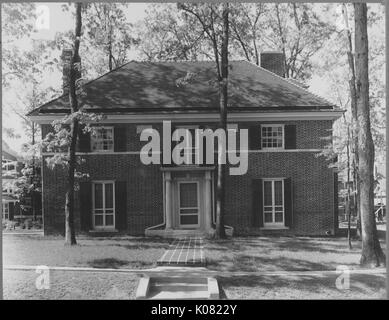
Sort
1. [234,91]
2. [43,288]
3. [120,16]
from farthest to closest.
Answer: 1. [234,91]
2. [120,16]
3. [43,288]

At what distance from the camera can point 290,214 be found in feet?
18.9

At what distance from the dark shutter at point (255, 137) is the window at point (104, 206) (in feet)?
7.64

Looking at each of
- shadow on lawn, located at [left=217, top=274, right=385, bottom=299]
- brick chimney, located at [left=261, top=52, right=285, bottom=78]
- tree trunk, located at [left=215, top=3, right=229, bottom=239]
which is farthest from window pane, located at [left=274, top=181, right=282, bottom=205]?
brick chimney, located at [left=261, top=52, right=285, bottom=78]

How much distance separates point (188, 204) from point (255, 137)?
154 centimetres

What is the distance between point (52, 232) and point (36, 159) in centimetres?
119

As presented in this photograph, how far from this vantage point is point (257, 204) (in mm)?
5863

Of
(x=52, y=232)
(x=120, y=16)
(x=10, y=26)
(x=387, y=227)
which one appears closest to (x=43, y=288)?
(x=52, y=232)

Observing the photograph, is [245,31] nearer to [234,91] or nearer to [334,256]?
[234,91]

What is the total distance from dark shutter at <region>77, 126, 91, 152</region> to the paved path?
209cm

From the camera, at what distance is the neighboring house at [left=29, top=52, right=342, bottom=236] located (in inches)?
223

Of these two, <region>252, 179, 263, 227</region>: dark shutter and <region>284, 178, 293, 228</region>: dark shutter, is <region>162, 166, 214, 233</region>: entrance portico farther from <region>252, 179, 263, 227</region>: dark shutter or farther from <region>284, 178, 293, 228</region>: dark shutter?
<region>284, 178, 293, 228</region>: dark shutter

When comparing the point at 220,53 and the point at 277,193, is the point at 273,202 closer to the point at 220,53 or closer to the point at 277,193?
the point at 277,193

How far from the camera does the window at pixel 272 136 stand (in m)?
5.77

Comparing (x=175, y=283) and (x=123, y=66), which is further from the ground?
(x=123, y=66)
